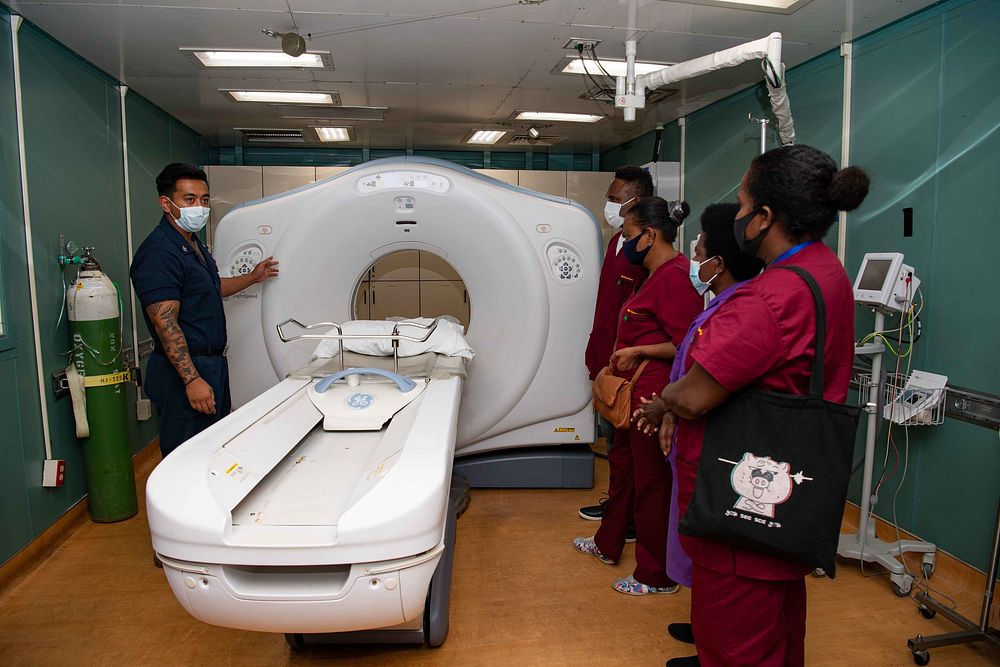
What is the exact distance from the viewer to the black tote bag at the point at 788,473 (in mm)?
1255

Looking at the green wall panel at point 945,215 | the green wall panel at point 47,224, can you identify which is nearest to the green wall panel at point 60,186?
the green wall panel at point 47,224

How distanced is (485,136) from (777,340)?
4766mm

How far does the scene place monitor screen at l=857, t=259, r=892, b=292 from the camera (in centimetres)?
235

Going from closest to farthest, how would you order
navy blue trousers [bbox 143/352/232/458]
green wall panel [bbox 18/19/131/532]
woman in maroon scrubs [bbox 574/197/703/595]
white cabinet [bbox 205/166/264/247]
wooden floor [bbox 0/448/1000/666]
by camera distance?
1. wooden floor [bbox 0/448/1000/666]
2. woman in maroon scrubs [bbox 574/197/703/595]
3. navy blue trousers [bbox 143/352/232/458]
4. green wall panel [bbox 18/19/131/532]
5. white cabinet [bbox 205/166/264/247]

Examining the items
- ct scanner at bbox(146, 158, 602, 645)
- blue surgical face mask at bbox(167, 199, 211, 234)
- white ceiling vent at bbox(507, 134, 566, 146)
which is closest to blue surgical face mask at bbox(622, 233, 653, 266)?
ct scanner at bbox(146, 158, 602, 645)

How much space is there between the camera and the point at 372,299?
205 inches

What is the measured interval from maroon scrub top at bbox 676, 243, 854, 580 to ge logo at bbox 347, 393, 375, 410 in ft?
3.77

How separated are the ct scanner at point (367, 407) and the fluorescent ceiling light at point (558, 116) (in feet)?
5.74

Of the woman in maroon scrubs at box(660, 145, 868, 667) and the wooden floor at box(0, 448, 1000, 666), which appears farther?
the wooden floor at box(0, 448, 1000, 666)

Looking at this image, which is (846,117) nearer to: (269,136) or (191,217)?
(191,217)

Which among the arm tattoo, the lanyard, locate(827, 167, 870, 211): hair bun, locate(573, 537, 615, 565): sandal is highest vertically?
locate(827, 167, 870, 211): hair bun

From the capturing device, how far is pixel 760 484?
1277mm

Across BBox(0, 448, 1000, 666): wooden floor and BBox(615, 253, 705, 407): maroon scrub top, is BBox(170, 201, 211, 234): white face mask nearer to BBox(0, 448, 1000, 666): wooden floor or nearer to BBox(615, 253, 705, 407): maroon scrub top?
BBox(0, 448, 1000, 666): wooden floor

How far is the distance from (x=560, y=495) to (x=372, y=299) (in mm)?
2521
